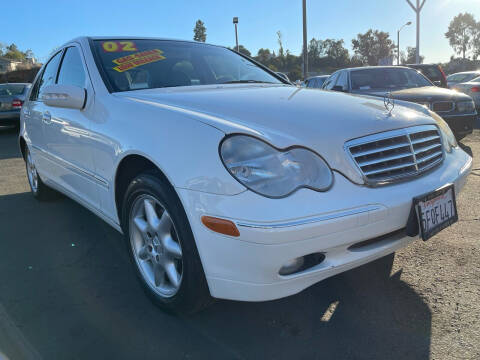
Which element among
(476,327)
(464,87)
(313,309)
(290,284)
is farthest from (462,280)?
(464,87)

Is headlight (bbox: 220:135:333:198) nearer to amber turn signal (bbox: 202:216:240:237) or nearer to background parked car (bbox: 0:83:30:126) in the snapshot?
amber turn signal (bbox: 202:216:240:237)

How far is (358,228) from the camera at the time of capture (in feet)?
5.88

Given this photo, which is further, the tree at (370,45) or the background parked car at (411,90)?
the tree at (370,45)

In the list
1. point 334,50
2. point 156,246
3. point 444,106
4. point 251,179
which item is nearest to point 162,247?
point 156,246

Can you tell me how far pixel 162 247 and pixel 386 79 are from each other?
20.8 ft

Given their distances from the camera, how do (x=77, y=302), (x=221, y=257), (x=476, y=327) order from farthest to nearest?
1. (x=77, y=302)
2. (x=476, y=327)
3. (x=221, y=257)

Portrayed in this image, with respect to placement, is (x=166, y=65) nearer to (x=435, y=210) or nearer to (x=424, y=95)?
(x=435, y=210)

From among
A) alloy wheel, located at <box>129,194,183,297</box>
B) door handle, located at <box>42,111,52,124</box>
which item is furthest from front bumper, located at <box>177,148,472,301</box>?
door handle, located at <box>42,111,52,124</box>

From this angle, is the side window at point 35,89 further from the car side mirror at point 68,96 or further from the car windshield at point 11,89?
the car windshield at point 11,89

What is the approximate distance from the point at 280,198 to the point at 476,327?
122cm

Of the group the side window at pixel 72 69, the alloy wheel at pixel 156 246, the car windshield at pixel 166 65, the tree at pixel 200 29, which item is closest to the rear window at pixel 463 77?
the car windshield at pixel 166 65

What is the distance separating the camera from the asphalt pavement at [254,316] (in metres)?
1.96

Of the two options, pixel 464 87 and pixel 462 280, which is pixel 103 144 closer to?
pixel 462 280

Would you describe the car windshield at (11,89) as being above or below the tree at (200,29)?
below
